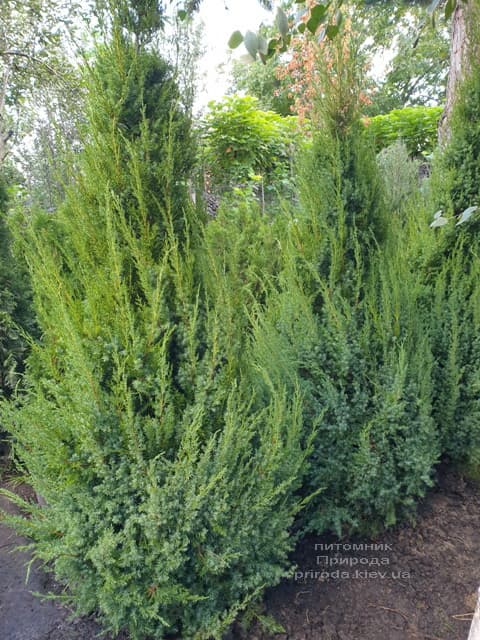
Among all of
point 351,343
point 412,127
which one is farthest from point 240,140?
point 351,343

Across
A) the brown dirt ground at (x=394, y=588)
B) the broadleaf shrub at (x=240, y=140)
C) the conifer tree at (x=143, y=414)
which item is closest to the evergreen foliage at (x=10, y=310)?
the conifer tree at (x=143, y=414)

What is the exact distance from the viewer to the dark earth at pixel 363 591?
1.97 m

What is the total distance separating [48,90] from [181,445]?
7763 millimetres

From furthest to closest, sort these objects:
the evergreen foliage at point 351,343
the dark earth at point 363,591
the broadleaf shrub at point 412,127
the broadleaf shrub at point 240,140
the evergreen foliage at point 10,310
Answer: the broadleaf shrub at point 412,127 → the broadleaf shrub at point 240,140 → the evergreen foliage at point 10,310 → the evergreen foliage at point 351,343 → the dark earth at point 363,591

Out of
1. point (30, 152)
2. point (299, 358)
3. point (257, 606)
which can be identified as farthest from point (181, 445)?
point (30, 152)

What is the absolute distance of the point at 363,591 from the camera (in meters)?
2.20

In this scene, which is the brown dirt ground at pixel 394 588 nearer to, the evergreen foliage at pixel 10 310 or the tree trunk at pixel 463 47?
the evergreen foliage at pixel 10 310

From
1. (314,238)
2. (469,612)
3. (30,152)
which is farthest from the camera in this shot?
(30,152)

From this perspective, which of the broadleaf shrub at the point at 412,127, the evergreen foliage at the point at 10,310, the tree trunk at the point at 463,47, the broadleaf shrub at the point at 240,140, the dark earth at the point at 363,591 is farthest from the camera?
the broadleaf shrub at the point at 412,127

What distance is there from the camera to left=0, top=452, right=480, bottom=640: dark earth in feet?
6.45

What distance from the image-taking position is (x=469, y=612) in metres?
2.06

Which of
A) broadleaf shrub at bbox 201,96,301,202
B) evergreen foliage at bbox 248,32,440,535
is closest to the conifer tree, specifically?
evergreen foliage at bbox 248,32,440,535

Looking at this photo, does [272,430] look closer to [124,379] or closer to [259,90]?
[124,379]

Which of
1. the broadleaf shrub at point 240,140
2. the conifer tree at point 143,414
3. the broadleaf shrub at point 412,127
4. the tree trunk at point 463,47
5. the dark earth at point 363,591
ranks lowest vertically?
the dark earth at point 363,591
